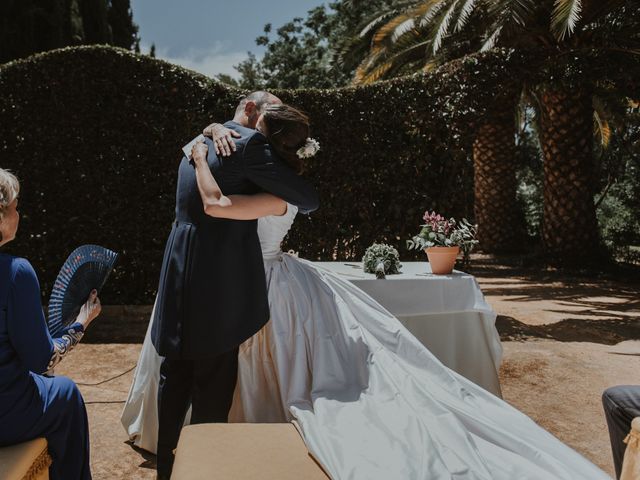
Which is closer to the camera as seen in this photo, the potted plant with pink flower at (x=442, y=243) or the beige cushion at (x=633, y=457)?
the beige cushion at (x=633, y=457)

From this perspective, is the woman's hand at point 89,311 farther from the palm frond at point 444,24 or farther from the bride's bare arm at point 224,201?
the palm frond at point 444,24

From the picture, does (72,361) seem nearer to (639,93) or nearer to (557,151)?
(639,93)

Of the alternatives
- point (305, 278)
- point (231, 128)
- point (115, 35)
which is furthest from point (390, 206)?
point (115, 35)

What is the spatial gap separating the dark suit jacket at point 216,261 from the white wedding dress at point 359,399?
56cm


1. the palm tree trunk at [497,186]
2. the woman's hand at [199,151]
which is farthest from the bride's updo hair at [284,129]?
the palm tree trunk at [497,186]

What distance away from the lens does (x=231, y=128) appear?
2.62m

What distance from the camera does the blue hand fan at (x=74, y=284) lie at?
238 centimetres

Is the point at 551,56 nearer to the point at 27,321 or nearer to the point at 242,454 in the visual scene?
the point at 242,454

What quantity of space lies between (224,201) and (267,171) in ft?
0.79

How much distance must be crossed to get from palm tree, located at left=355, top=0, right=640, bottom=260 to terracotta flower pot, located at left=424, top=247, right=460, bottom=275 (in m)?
4.08

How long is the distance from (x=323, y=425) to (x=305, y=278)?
119 cm

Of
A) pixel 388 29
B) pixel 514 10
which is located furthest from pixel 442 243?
pixel 388 29

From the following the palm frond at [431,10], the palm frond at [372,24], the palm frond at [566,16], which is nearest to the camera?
the palm frond at [566,16]

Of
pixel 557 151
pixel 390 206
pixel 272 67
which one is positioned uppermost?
pixel 272 67
